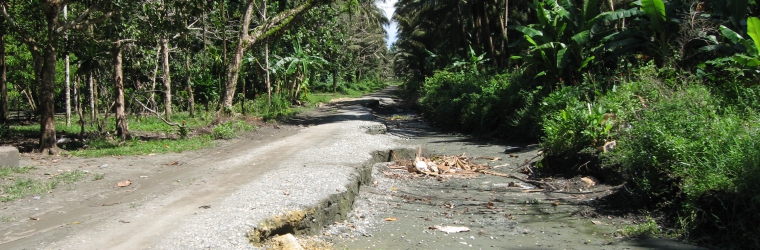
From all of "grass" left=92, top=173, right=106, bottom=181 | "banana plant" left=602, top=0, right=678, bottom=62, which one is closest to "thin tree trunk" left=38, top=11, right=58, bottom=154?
"grass" left=92, top=173, right=106, bottom=181

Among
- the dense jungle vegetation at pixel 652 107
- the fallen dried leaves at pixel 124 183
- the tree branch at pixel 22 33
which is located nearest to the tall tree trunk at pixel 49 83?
the tree branch at pixel 22 33

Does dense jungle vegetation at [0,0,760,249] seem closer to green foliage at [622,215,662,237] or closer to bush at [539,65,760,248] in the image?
bush at [539,65,760,248]

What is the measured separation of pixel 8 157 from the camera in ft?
31.0

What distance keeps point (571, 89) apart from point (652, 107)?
4777 mm

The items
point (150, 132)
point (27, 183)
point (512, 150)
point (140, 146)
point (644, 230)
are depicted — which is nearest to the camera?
point (644, 230)

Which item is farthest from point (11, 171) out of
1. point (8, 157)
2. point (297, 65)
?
point (297, 65)

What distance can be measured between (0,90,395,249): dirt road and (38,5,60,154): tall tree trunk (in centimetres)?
58

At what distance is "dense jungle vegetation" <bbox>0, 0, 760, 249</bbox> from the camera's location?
7.45 m

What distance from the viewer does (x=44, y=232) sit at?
246 inches

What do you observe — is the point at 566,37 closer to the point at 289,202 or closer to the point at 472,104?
the point at 472,104

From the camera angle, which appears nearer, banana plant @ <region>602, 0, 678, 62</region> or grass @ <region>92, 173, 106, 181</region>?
grass @ <region>92, 173, 106, 181</region>

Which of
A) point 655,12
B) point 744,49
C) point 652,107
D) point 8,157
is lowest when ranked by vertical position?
point 8,157

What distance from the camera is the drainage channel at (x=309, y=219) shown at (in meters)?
6.59

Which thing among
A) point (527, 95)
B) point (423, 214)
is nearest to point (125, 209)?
point (423, 214)
